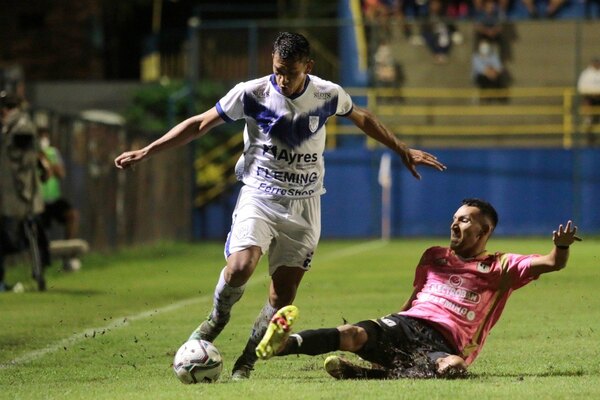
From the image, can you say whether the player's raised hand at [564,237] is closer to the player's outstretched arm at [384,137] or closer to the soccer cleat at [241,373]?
the player's outstretched arm at [384,137]

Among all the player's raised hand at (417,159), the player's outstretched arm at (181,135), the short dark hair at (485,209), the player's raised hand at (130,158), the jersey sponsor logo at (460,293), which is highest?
the player's outstretched arm at (181,135)

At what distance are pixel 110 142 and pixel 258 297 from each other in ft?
37.7

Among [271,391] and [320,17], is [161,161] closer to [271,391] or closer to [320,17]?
[320,17]

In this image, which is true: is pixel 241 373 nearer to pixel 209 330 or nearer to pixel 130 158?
pixel 209 330

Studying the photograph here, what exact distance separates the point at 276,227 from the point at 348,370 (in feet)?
3.52

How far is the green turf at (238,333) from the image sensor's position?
318 inches

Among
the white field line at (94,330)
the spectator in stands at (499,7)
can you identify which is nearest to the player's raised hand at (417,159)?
the white field line at (94,330)

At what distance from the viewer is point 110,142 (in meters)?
26.8

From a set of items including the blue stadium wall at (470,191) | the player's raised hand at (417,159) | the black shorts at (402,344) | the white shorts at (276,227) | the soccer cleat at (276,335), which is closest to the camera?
the soccer cleat at (276,335)

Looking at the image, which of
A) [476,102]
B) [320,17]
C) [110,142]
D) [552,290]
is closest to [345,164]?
[476,102]

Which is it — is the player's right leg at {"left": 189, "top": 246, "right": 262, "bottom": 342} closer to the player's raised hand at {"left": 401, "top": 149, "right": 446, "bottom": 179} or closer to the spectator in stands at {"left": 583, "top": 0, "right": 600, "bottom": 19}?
the player's raised hand at {"left": 401, "top": 149, "right": 446, "bottom": 179}

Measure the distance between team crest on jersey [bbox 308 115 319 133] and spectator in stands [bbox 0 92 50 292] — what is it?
25.8 feet

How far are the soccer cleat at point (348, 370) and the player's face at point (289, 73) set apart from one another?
5.50 feet

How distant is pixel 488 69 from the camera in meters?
34.9
